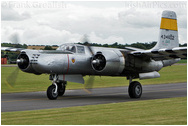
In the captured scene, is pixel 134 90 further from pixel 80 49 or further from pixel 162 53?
pixel 80 49

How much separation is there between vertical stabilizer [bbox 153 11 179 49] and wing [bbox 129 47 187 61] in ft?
9.60

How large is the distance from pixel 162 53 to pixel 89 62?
14.6ft

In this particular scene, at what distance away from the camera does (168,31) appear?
2684cm

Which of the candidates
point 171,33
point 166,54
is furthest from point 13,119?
point 171,33

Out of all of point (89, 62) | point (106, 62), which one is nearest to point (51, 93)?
point (89, 62)

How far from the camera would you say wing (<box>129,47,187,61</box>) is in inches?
846

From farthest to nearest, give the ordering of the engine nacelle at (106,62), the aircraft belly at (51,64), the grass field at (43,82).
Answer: the grass field at (43,82) → the engine nacelle at (106,62) → the aircraft belly at (51,64)

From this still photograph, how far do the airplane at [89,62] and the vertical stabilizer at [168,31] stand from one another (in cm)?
197

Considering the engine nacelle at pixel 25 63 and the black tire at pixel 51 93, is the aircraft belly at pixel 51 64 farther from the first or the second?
the black tire at pixel 51 93

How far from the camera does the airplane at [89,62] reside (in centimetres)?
2031

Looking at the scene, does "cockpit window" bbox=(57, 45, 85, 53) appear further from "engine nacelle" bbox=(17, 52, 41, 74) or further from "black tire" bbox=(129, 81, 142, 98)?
"black tire" bbox=(129, 81, 142, 98)

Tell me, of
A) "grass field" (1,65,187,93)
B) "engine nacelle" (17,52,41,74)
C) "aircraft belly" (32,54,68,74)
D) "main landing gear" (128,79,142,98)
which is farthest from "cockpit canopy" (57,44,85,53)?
"grass field" (1,65,187,93)

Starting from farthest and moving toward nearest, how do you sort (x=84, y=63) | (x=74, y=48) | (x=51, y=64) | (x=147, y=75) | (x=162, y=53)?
(x=147, y=75), (x=162, y=53), (x=84, y=63), (x=74, y=48), (x=51, y=64)

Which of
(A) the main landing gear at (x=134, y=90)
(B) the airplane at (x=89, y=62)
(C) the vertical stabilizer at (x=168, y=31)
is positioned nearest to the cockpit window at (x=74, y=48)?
(B) the airplane at (x=89, y=62)
